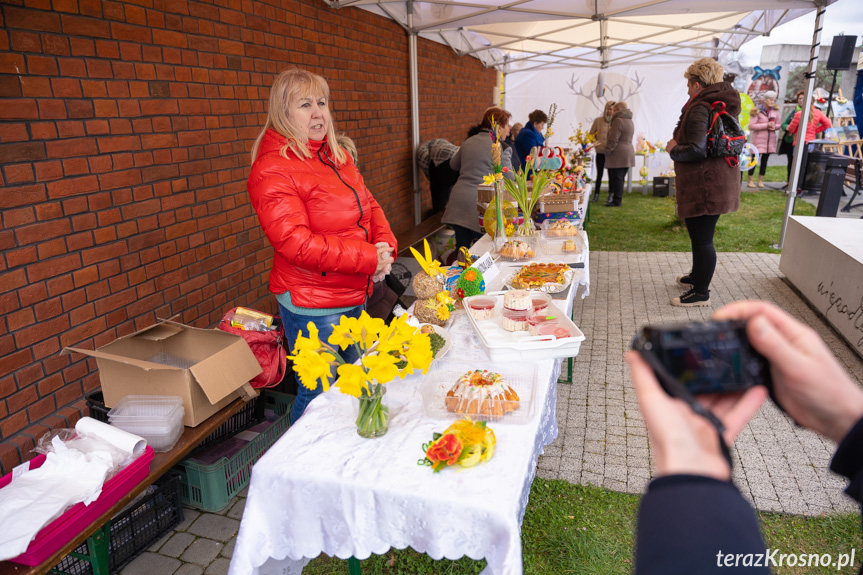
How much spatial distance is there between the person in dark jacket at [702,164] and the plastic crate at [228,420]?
11.2 feet

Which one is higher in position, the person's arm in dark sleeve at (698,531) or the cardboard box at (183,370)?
the person's arm in dark sleeve at (698,531)

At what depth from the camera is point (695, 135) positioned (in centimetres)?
399

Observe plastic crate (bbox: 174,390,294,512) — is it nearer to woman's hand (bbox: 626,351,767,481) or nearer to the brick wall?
the brick wall

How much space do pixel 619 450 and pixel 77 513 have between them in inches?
93.1

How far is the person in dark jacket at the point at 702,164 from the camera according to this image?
13.1 ft

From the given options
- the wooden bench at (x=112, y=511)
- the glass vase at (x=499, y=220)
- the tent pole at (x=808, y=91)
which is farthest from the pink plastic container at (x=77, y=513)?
the tent pole at (x=808, y=91)

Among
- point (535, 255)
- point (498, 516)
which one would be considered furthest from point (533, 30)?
point (498, 516)

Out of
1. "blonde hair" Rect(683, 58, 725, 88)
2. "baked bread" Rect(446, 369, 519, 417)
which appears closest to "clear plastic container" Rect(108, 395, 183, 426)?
"baked bread" Rect(446, 369, 519, 417)

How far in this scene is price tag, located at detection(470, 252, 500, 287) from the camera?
9.17 ft

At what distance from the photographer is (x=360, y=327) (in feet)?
4.91

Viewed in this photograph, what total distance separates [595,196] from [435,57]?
4.17 meters

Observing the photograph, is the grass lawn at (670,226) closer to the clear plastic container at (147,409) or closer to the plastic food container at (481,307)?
the plastic food container at (481,307)

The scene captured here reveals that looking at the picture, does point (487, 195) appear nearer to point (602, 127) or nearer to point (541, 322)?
point (541, 322)

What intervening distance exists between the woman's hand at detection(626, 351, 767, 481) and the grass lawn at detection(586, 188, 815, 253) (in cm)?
654
